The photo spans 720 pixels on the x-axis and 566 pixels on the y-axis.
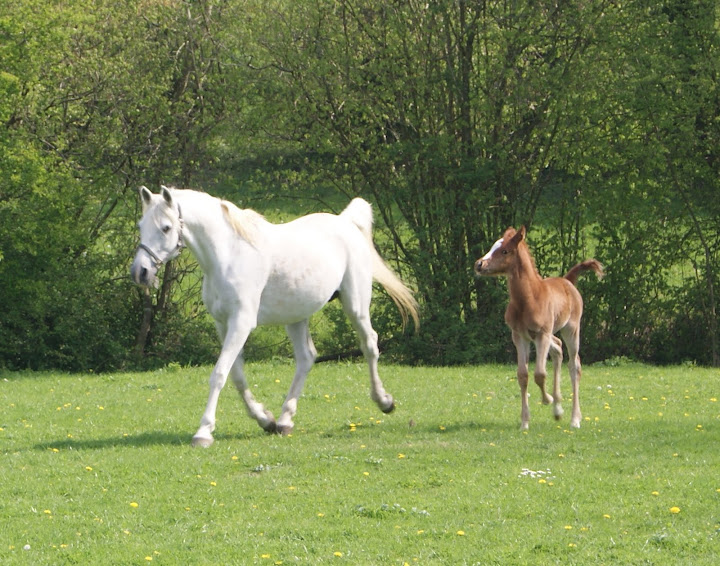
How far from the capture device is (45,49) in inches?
634

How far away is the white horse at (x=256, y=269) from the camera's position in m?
9.09

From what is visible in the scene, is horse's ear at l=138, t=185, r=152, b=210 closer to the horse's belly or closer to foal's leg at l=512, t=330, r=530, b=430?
the horse's belly

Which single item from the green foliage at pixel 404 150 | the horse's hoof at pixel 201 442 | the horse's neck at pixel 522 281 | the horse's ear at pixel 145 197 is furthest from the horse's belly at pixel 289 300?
the green foliage at pixel 404 150

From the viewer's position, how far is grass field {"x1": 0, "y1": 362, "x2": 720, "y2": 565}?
6.50 m

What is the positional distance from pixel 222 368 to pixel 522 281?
296 cm

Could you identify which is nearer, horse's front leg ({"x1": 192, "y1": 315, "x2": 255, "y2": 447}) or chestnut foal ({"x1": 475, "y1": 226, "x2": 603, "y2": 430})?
horse's front leg ({"x1": 192, "y1": 315, "x2": 255, "y2": 447})

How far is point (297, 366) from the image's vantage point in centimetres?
1073

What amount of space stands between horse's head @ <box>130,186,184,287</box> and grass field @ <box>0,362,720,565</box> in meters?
1.60

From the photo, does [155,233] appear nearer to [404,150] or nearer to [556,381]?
[556,381]

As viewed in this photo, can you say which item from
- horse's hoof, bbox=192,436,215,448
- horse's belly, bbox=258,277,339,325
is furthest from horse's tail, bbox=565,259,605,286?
horse's hoof, bbox=192,436,215,448

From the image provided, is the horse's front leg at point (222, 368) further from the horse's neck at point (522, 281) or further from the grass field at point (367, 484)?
the horse's neck at point (522, 281)

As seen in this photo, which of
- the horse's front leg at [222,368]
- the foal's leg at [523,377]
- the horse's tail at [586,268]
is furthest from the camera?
the horse's tail at [586,268]

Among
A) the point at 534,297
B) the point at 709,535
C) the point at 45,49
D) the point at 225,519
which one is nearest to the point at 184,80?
the point at 45,49

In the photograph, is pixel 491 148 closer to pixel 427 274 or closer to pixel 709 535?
pixel 427 274
